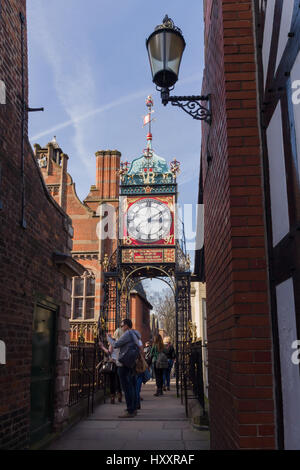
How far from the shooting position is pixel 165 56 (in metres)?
4.85

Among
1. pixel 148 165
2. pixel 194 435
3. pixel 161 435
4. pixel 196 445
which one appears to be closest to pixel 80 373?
pixel 161 435

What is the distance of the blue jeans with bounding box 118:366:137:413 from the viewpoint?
8.34 metres

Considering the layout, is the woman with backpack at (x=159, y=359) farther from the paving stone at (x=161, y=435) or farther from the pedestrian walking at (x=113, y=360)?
the paving stone at (x=161, y=435)

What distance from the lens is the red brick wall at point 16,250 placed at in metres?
5.24

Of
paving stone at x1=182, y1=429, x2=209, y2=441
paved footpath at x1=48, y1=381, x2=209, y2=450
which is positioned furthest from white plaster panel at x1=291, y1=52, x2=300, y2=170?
paving stone at x1=182, y1=429, x2=209, y2=441

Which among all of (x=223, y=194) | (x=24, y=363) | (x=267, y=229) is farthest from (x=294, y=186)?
(x=24, y=363)

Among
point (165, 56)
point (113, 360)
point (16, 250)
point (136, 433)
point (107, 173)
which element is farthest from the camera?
point (107, 173)

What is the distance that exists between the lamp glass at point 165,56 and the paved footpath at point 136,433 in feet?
16.2

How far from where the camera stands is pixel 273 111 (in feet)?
10.1

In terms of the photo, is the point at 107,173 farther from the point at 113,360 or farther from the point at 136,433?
the point at 136,433

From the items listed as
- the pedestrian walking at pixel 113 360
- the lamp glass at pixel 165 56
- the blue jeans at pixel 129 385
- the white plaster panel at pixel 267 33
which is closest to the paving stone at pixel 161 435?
the blue jeans at pixel 129 385

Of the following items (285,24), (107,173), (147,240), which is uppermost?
(107,173)

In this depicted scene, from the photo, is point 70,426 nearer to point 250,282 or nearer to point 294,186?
point 250,282

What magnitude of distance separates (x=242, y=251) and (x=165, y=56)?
8.80 feet
